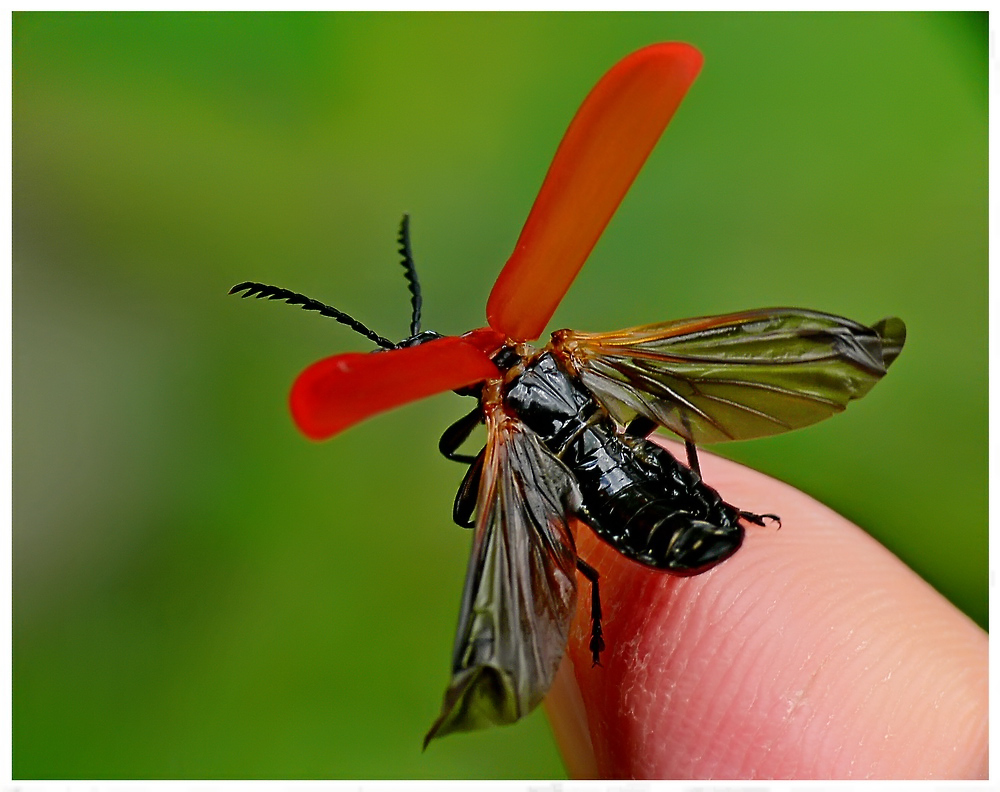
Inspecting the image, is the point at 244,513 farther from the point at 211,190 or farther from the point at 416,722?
the point at 211,190

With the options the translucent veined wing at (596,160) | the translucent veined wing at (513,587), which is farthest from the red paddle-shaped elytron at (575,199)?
the translucent veined wing at (513,587)

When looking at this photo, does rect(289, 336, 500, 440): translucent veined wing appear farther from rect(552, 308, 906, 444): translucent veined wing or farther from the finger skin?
the finger skin

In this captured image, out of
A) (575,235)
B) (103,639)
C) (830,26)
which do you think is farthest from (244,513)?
(830,26)

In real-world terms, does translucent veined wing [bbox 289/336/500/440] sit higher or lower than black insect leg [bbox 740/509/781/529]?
higher

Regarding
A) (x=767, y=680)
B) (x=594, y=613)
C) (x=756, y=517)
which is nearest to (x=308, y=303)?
(x=594, y=613)

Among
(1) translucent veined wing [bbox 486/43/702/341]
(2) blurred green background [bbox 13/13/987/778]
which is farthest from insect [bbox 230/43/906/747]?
(2) blurred green background [bbox 13/13/987/778]
